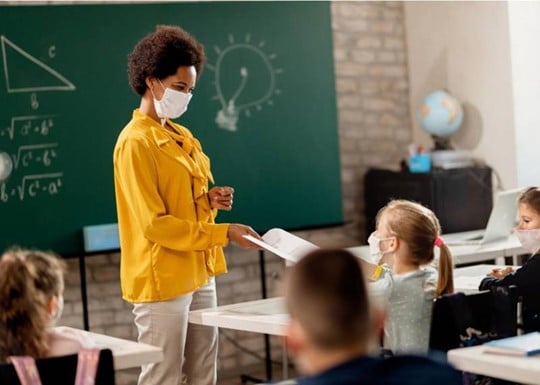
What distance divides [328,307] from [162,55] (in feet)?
7.33

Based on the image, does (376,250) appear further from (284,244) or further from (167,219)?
(167,219)

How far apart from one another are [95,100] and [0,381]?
321 cm

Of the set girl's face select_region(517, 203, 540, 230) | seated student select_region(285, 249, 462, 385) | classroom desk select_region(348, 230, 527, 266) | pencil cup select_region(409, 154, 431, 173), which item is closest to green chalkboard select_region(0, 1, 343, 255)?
pencil cup select_region(409, 154, 431, 173)

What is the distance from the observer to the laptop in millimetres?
5203

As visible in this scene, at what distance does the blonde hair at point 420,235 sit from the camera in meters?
3.45

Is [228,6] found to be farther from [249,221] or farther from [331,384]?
[331,384]

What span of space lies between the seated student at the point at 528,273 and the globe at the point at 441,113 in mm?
2499

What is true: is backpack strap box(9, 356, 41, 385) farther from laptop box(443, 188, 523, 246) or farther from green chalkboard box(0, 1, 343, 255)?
laptop box(443, 188, 523, 246)

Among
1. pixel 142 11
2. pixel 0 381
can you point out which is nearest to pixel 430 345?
pixel 0 381

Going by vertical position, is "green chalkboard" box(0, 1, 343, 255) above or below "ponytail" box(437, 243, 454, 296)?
above

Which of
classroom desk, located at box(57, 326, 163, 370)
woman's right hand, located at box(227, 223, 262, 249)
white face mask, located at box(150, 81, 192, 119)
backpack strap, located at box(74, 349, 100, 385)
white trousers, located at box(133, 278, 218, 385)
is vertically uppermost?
white face mask, located at box(150, 81, 192, 119)

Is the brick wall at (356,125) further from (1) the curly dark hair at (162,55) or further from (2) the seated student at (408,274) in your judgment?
(2) the seated student at (408,274)

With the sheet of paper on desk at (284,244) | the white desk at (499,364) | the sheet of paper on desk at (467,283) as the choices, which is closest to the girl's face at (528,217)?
the sheet of paper on desk at (467,283)

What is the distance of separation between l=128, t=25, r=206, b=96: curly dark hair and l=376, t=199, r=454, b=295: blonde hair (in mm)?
951
